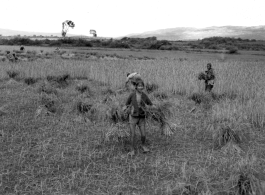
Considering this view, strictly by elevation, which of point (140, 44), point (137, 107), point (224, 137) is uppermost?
point (140, 44)

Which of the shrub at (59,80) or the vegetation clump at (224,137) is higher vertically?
Answer: the shrub at (59,80)

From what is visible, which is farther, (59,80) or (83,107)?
(59,80)

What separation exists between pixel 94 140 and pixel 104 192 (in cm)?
189

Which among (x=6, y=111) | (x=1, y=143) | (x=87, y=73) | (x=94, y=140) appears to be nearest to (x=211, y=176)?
(x=94, y=140)

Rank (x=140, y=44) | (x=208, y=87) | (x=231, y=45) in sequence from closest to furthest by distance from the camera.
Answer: (x=208, y=87), (x=231, y=45), (x=140, y=44)

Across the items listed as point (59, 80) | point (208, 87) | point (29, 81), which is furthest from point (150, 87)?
point (29, 81)

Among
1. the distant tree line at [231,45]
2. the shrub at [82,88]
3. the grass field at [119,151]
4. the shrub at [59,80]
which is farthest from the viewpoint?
the distant tree line at [231,45]

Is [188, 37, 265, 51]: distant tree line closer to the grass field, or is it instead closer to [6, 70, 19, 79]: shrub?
[6, 70, 19, 79]: shrub

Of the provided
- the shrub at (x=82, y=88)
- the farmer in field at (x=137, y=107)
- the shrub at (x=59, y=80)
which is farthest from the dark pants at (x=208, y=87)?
the shrub at (x=59, y=80)

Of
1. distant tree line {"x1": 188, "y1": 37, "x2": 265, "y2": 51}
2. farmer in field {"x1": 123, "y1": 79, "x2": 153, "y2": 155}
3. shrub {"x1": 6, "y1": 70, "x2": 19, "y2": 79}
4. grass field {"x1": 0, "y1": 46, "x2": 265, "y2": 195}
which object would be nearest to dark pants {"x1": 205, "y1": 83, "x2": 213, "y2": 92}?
grass field {"x1": 0, "y1": 46, "x2": 265, "y2": 195}

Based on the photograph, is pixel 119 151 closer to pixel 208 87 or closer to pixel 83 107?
pixel 83 107

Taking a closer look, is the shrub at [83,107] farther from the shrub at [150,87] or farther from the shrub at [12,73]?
the shrub at [12,73]

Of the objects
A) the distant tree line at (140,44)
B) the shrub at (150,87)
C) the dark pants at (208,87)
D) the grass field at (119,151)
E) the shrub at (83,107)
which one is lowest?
the grass field at (119,151)

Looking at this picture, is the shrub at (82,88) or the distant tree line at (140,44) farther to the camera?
the distant tree line at (140,44)
